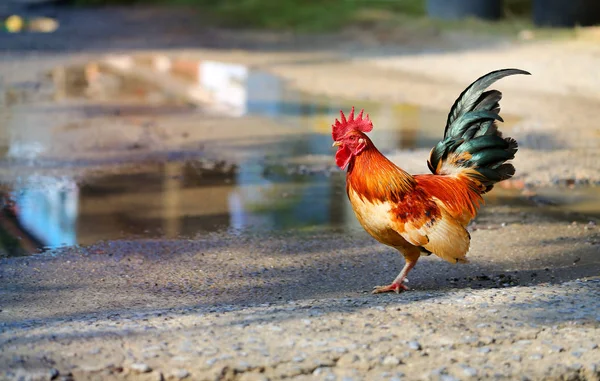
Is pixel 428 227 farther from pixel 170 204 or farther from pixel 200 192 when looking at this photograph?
pixel 200 192

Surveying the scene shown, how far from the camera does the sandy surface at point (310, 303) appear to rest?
439 cm

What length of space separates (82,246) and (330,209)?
2.50 meters

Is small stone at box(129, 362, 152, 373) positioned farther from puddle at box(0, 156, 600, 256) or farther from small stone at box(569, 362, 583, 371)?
puddle at box(0, 156, 600, 256)

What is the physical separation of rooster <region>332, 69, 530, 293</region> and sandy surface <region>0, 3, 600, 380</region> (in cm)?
37

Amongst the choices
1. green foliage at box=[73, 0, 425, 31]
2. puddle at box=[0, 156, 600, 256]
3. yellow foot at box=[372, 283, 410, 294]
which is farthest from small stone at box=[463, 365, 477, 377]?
green foliage at box=[73, 0, 425, 31]

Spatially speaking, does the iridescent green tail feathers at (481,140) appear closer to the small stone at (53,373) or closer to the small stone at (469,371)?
the small stone at (469,371)

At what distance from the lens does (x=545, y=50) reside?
65.0ft

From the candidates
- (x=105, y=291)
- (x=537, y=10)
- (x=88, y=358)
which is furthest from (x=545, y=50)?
(x=88, y=358)

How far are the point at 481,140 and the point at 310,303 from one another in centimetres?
165

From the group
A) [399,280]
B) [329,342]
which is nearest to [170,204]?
[399,280]

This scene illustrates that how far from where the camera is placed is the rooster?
227 inches

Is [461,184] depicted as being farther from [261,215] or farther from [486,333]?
[261,215]

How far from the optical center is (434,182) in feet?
19.9

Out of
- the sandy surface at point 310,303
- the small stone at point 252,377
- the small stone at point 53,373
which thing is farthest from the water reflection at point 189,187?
the small stone at point 252,377
